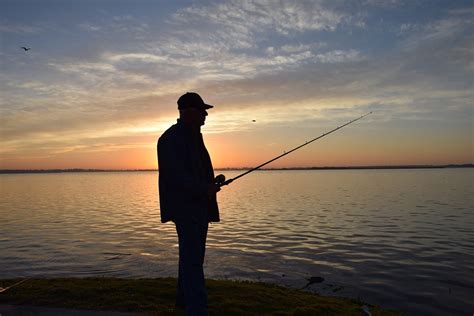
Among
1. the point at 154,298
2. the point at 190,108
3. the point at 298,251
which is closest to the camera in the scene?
the point at 190,108

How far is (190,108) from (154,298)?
3.41 meters

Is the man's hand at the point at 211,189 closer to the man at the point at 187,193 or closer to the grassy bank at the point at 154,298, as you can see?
the man at the point at 187,193

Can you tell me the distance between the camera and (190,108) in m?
4.99

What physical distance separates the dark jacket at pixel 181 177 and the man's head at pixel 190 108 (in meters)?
0.11

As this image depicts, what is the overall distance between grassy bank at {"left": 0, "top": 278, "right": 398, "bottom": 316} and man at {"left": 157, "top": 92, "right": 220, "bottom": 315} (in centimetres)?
129

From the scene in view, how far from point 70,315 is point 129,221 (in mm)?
20986

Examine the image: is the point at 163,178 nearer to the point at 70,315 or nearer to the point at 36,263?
the point at 70,315

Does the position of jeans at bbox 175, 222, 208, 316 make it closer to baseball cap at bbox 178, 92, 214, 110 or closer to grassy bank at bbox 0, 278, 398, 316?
grassy bank at bbox 0, 278, 398, 316

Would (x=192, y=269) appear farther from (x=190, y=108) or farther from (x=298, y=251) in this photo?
(x=298, y=251)

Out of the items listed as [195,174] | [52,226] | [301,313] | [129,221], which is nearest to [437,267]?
[301,313]

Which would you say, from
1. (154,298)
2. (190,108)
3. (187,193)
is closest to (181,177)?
(187,193)

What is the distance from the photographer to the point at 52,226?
2338 centimetres

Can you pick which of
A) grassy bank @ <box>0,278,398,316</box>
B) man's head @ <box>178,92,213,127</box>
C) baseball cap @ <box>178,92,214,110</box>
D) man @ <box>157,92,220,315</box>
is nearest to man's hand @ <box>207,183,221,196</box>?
man @ <box>157,92,220,315</box>

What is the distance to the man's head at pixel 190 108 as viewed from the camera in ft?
16.4
